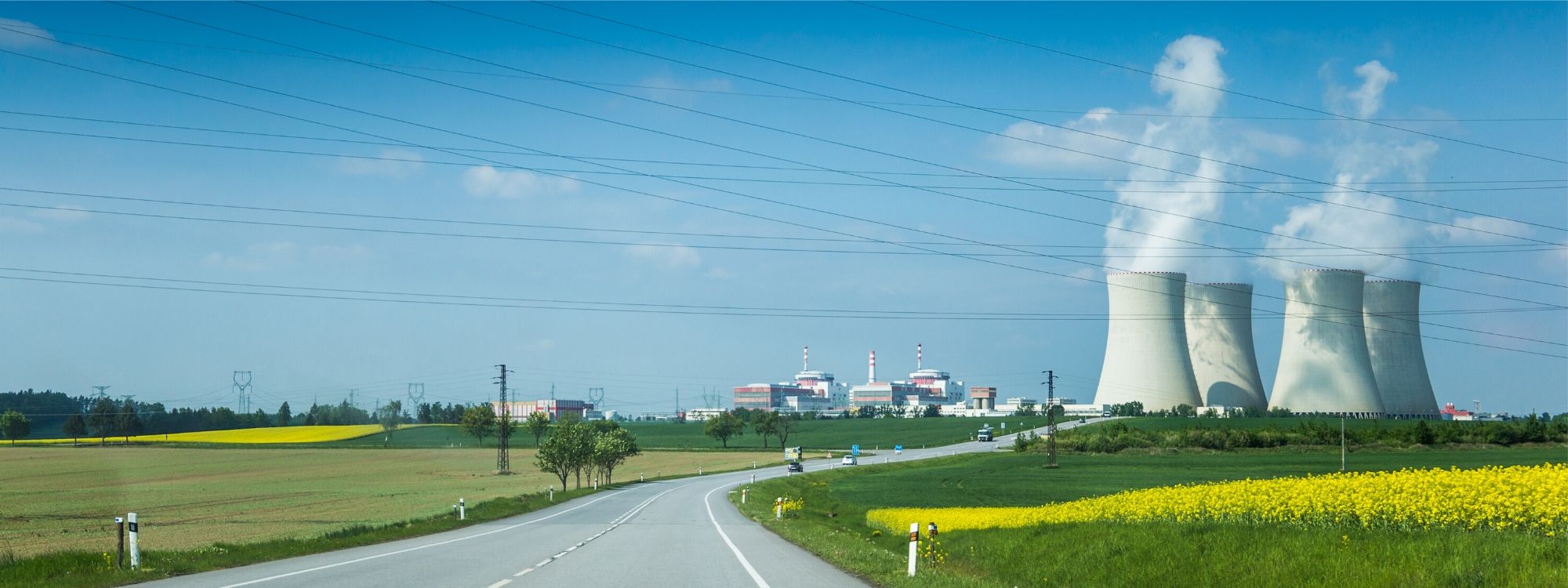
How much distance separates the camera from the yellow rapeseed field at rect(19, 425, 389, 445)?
14088 centimetres

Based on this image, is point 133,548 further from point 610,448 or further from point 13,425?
point 13,425

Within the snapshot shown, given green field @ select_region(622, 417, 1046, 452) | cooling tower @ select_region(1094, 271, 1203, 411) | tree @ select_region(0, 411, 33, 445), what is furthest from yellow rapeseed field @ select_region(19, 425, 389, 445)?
cooling tower @ select_region(1094, 271, 1203, 411)

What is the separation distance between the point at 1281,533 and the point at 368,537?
21.5 m

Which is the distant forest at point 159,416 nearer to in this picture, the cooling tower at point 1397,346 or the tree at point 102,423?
the tree at point 102,423

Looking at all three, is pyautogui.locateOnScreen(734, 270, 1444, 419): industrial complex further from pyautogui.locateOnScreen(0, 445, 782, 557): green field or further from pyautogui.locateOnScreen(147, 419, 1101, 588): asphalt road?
pyautogui.locateOnScreen(147, 419, 1101, 588): asphalt road

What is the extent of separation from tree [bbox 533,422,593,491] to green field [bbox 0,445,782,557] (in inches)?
99.6

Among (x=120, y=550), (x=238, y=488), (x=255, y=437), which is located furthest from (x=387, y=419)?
(x=120, y=550)

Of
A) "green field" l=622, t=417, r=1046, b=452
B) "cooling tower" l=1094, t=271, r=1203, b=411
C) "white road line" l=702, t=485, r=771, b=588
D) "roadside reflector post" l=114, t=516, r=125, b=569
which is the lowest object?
"green field" l=622, t=417, r=1046, b=452

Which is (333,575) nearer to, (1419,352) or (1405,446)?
(1405,446)

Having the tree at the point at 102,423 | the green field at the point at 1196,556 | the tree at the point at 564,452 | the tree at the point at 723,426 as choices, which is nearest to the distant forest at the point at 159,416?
the tree at the point at 102,423

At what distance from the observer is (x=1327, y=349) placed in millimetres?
90375

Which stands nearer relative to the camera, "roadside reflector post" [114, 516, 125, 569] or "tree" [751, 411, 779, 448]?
"roadside reflector post" [114, 516, 125, 569]

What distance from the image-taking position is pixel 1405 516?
16.8m

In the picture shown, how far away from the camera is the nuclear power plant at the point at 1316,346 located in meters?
88.7
